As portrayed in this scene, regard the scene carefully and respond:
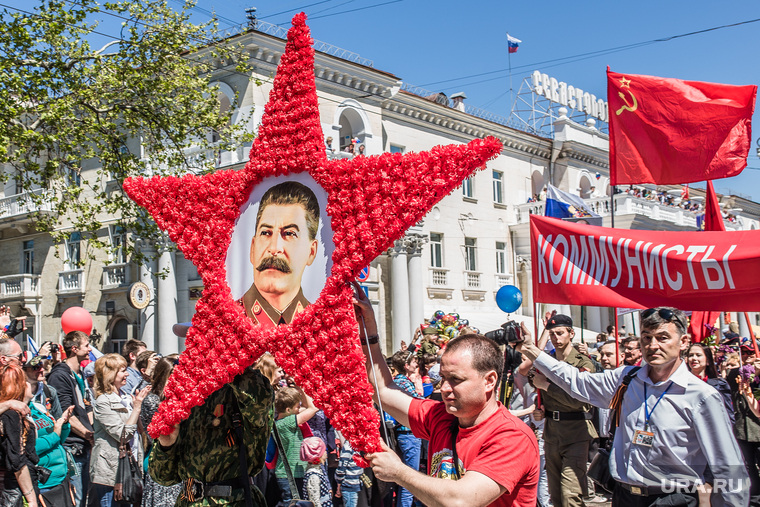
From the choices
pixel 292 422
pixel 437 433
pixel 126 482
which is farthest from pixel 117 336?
pixel 437 433

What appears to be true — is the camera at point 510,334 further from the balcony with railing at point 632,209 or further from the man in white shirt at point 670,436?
the balcony with railing at point 632,209

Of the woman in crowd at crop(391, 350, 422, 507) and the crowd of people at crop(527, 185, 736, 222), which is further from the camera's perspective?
the crowd of people at crop(527, 185, 736, 222)

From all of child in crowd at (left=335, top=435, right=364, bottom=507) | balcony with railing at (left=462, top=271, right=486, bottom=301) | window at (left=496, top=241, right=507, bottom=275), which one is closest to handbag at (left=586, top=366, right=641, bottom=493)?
child in crowd at (left=335, top=435, right=364, bottom=507)

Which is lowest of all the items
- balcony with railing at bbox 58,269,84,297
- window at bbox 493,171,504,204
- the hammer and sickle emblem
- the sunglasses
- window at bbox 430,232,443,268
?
the sunglasses

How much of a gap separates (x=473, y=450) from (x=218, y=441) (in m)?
1.50

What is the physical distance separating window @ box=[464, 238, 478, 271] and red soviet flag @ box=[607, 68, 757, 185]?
21.7 meters

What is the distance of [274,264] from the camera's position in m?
3.81

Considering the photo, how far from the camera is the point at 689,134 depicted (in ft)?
26.5

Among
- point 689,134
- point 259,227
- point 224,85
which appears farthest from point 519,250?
point 259,227

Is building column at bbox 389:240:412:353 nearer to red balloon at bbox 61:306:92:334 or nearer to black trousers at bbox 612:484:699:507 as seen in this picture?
red balloon at bbox 61:306:92:334

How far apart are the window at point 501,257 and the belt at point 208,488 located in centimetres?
A: 2913

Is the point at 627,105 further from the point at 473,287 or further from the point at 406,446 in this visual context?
the point at 473,287

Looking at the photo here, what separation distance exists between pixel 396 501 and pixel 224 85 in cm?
1839

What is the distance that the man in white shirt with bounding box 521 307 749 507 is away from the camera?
4129mm
